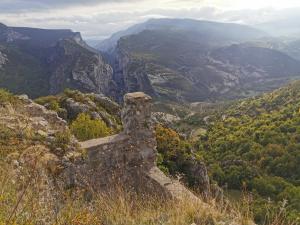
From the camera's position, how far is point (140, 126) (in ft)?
47.4

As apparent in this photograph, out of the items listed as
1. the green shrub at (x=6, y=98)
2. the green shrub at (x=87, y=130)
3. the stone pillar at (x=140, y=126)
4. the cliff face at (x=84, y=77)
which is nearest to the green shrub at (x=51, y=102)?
the green shrub at (x=6, y=98)

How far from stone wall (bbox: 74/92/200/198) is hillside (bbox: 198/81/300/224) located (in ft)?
128

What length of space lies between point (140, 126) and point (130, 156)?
1.08 meters

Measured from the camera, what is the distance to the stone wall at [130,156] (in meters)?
13.2

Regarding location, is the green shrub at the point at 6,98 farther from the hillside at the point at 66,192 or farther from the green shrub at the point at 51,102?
the green shrub at the point at 51,102

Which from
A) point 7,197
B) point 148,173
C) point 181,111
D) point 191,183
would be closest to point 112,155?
point 148,173

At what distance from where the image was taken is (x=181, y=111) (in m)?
184

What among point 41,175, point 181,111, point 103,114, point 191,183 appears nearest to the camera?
point 41,175

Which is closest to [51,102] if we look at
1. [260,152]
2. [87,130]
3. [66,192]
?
[87,130]

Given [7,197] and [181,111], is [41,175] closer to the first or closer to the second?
[7,197]

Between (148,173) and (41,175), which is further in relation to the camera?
(148,173)

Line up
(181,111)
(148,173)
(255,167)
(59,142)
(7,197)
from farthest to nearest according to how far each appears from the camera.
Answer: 1. (181,111)
2. (255,167)
3. (148,173)
4. (59,142)
5. (7,197)

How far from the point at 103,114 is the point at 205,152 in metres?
49.0

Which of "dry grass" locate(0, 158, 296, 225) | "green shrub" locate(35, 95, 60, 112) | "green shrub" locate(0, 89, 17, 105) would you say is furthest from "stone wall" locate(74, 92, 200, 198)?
"green shrub" locate(35, 95, 60, 112)
